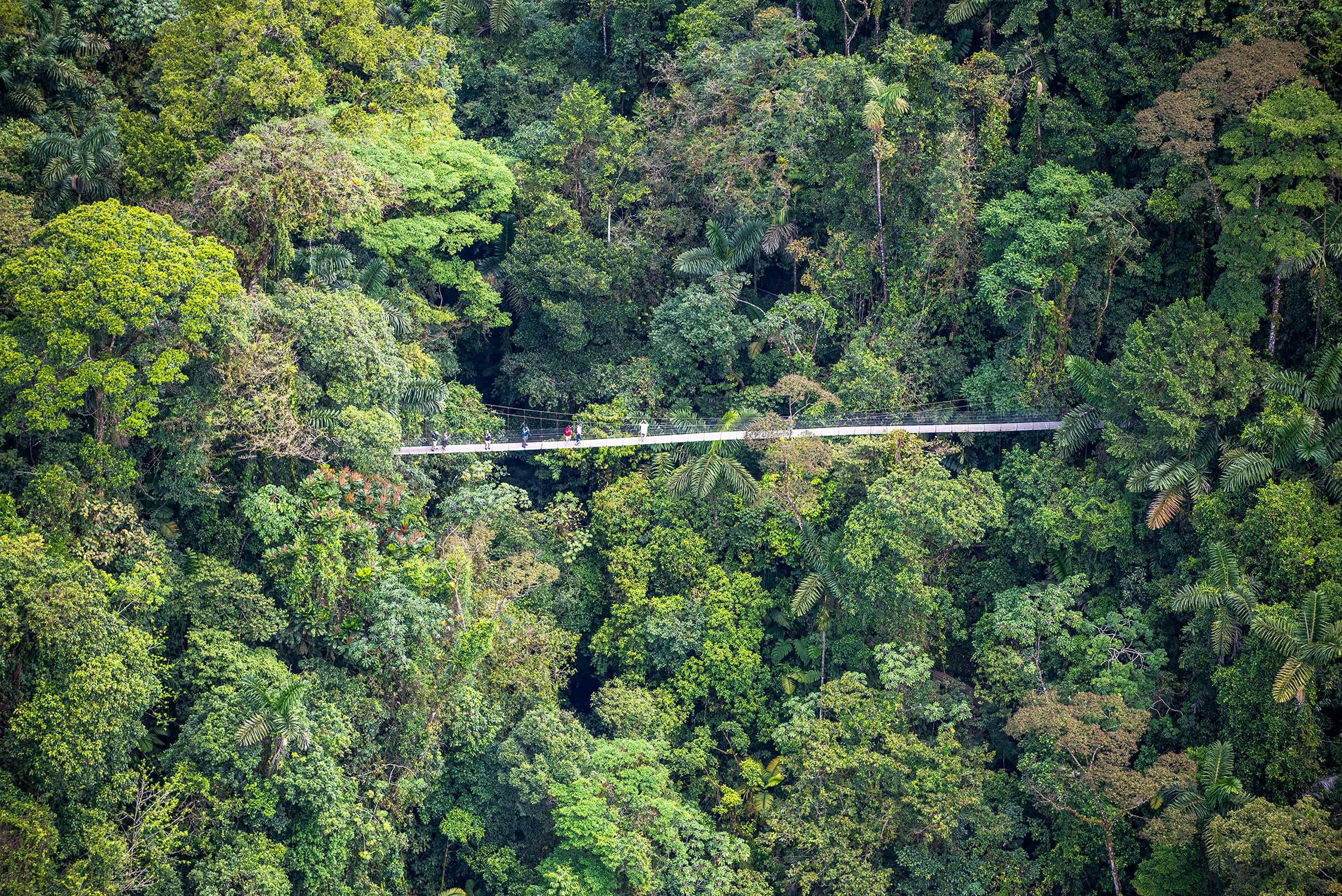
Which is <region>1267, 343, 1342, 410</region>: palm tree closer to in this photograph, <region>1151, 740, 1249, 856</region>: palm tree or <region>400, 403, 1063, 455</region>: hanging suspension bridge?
<region>400, 403, 1063, 455</region>: hanging suspension bridge

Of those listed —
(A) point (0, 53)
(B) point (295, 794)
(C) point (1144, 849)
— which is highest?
(A) point (0, 53)

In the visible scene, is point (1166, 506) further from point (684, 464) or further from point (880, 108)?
point (880, 108)

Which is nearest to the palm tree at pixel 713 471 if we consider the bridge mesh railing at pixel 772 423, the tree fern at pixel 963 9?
the bridge mesh railing at pixel 772 423

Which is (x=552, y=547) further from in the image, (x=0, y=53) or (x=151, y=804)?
(x=0, y=53)

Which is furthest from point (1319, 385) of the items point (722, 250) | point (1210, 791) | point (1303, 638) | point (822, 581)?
point (722, 250)

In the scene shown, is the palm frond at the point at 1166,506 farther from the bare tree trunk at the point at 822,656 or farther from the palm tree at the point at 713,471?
the palm tree at the point at 713,471

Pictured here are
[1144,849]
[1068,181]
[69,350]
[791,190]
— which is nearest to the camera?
[69,350]

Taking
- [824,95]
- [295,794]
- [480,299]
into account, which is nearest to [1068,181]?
[824,95]
